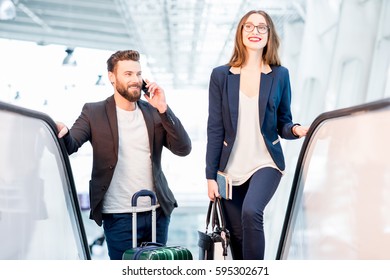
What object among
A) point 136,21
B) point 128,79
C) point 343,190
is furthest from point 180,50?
point 343,190

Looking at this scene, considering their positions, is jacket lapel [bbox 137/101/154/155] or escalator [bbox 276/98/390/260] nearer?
escalator [bbox 276/98/390/260]

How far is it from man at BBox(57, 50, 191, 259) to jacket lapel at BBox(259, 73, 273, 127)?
1.77 ft

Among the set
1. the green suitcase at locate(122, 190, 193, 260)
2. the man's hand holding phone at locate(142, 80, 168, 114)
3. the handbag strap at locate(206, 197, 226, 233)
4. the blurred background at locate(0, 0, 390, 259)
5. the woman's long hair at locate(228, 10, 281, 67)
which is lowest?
the green suitcase at locate(122, 190, 193, 260)

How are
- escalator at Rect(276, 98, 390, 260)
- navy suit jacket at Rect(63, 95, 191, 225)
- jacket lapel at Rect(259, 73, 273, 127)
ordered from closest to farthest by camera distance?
escalator at Rect(276, 98, 390, 260) < jacket lapel at Rect(259, 73, 273, 127) < navy suit jacket at Rect(63, 95, 191, 225)

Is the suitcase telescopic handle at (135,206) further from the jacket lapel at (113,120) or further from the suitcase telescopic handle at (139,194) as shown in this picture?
the jacket lapel at (113,120)

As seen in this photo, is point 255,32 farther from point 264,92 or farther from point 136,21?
point 136,21

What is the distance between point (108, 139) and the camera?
4.27m

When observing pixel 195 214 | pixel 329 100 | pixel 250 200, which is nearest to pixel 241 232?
pixel 250 200

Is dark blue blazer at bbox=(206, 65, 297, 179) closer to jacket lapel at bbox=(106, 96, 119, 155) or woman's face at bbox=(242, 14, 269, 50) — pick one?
woman's face at bbox=(242, 14, 269, 50)

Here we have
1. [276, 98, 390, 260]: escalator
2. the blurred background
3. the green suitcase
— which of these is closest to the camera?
[276, 98, 390, 260]: escalator

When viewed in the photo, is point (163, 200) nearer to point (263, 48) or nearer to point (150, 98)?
point (150, 98)

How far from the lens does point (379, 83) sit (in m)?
9.30

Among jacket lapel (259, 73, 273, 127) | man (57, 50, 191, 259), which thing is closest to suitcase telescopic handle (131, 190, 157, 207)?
man (57, 50, 191, 259)

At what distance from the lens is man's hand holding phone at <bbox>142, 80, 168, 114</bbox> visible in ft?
13.8
